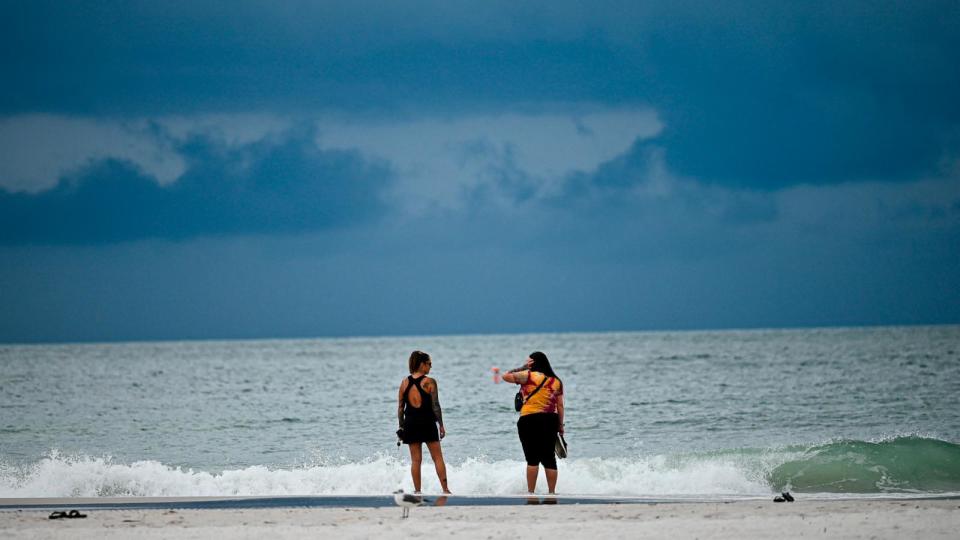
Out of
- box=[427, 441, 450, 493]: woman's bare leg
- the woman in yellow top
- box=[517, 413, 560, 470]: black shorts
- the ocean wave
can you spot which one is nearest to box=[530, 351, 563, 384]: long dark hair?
the woman in yellow top

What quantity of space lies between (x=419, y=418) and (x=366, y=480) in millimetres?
4222

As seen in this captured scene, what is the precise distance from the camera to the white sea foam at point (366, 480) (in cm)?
1564

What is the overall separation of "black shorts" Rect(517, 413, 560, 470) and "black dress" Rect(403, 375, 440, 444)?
1114 millimetres

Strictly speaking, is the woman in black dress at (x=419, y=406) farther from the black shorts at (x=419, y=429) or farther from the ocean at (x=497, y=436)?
the ocean at (x=497, y=436)

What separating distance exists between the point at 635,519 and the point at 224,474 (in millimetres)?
8400

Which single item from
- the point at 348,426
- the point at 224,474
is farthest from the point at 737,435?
the point at 224,474

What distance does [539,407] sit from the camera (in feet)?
40.7

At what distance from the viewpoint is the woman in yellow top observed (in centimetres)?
1238

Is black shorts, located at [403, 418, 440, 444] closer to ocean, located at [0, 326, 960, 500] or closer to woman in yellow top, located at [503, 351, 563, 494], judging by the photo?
woman in yellow top, located at [503, 351, 563, 494]

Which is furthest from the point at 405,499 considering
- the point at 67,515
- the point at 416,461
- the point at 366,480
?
the point at 366,480

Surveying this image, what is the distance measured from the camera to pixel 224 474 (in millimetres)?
16844

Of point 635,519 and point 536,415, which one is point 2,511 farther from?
point 635,519

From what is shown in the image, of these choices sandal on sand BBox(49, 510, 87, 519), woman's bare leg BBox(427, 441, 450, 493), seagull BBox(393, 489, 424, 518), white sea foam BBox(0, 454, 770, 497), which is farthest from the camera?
white sea foam BBox(0, 454, 770, 497)

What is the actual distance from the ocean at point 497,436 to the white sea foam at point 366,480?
36mm
